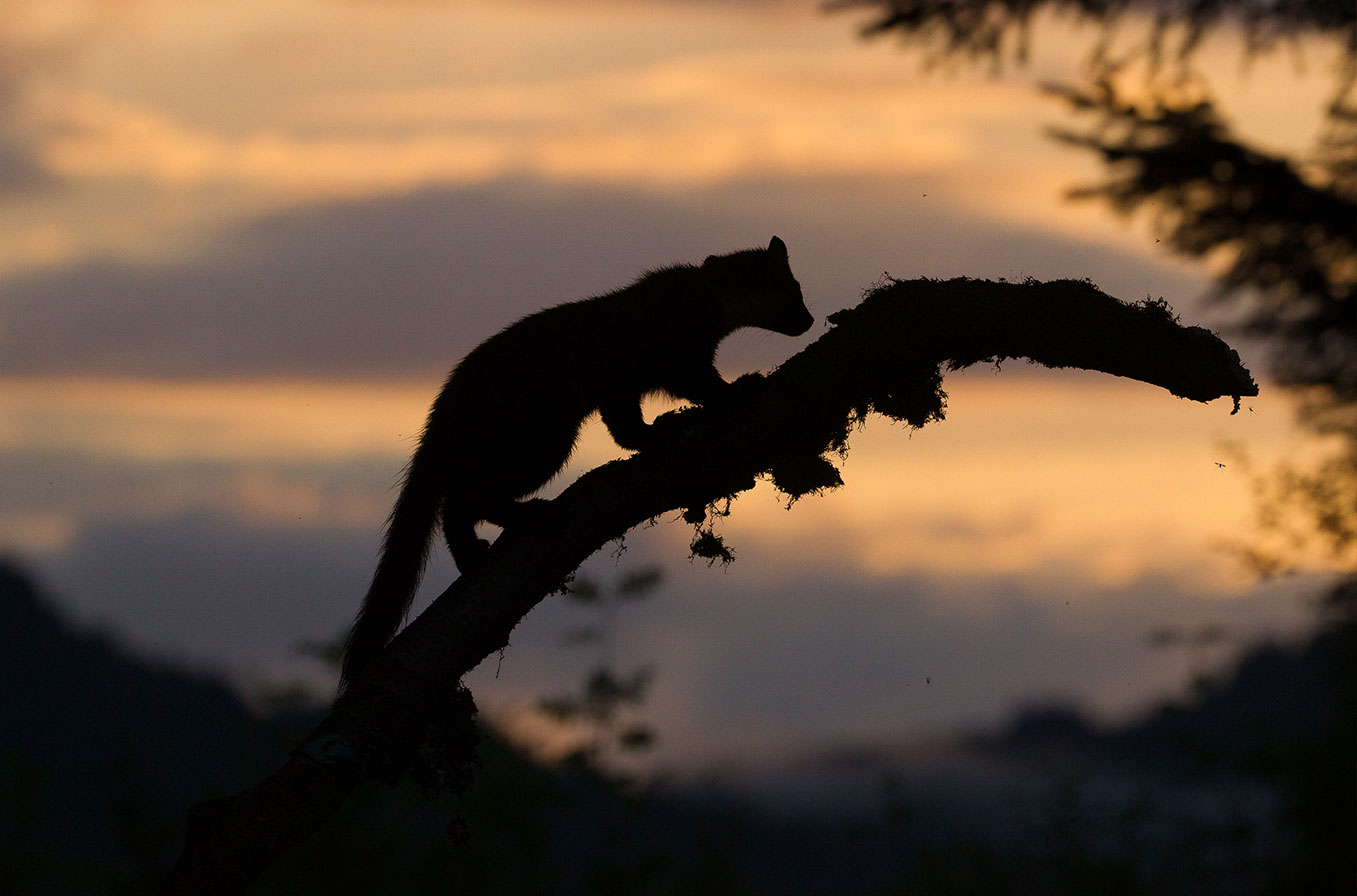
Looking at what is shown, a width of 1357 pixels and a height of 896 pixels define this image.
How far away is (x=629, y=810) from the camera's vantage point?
1300 cm

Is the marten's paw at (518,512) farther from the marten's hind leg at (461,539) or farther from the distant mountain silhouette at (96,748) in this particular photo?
the distant mountain silhouette at (96,748)

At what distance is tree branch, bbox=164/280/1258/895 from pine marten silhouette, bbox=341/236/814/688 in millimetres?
406

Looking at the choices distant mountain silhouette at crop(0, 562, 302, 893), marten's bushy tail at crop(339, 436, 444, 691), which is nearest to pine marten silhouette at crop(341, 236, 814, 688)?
marten's bushy tail at crop(339, 436, 444, 691)

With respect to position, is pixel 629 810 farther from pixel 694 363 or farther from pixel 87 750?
pixel 87 750

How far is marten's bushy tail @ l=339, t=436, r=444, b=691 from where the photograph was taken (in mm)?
5148

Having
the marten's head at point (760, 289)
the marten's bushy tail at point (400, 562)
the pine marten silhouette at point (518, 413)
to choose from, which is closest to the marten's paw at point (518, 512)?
the pine marten silhouette at point (518, 413)

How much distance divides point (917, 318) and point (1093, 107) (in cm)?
450

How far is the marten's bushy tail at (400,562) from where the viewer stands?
203 inches

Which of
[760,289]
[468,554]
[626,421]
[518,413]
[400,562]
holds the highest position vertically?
[760,289]

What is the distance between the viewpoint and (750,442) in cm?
499

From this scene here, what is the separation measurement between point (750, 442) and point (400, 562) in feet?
5.18

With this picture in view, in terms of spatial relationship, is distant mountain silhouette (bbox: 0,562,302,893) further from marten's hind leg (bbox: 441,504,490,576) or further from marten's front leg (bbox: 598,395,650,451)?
marten's front leg (bbox: 598,395,650,451)

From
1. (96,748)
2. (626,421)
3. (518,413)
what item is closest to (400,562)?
(518,413)

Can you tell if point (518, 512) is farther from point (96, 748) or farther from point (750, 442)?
point (96, 748)
